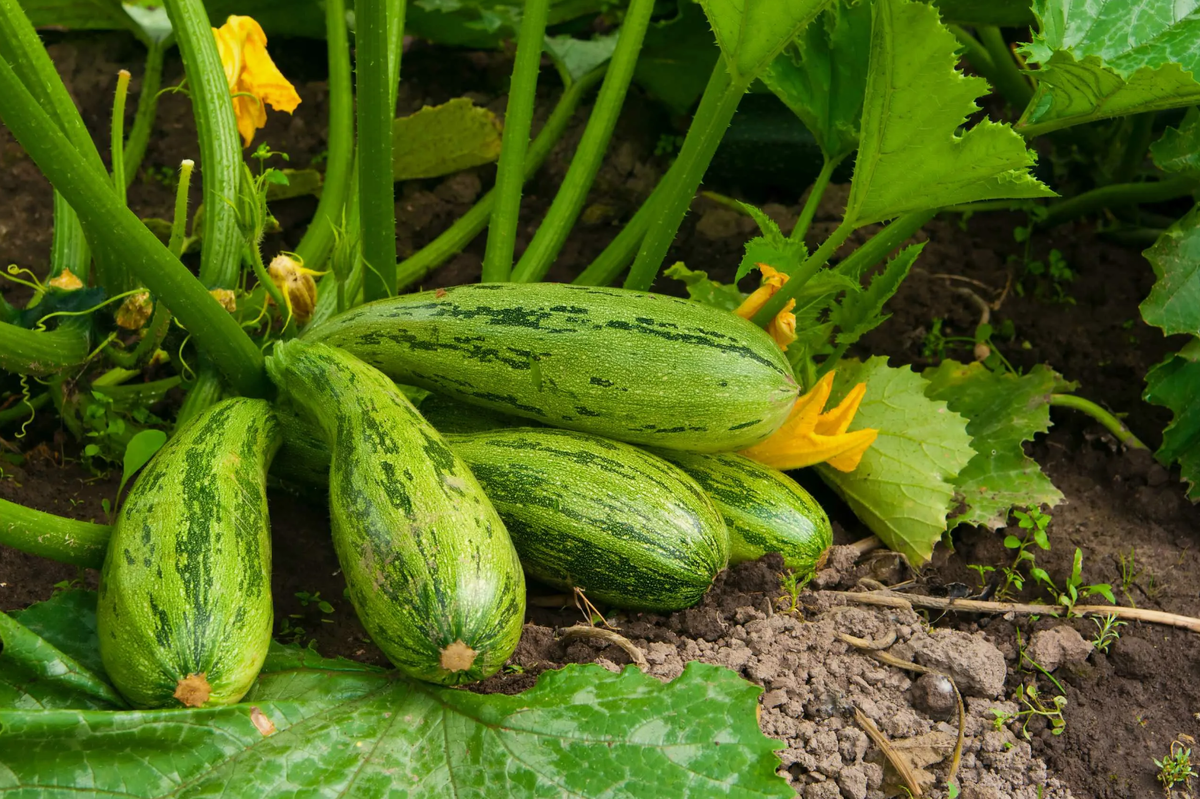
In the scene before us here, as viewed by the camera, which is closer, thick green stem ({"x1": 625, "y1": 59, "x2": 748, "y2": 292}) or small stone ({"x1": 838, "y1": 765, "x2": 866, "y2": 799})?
small stone ({"x1": 838, "y1": 765, "x2": 866, "y2": 799})

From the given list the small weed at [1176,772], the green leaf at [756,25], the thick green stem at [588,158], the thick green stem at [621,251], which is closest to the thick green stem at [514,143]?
the thick green stem at [588,158]

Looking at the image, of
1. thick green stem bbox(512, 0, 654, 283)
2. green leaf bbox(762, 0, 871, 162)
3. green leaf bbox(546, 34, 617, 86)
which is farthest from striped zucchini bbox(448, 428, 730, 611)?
green leaf bbox(546, 34, 617, 86)

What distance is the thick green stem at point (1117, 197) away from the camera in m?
2.72

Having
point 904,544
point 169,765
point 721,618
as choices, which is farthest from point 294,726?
point 904,544

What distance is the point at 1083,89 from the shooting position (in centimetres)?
184

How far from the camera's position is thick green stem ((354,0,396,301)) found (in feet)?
6.63

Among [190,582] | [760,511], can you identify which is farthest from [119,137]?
[760,511]

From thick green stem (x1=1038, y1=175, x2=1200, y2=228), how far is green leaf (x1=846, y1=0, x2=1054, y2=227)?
1.02 metres

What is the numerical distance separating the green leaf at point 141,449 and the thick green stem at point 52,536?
0.19 metres

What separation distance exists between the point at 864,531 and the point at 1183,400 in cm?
75

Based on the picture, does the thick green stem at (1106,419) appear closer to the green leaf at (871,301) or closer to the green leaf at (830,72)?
the green leaf at (871,301)

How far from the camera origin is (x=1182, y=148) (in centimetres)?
232

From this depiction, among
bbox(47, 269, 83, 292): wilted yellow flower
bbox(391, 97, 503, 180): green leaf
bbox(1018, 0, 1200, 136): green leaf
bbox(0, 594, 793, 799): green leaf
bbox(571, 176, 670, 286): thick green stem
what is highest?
bbox(1018, 0, 1200, 136): green leaf

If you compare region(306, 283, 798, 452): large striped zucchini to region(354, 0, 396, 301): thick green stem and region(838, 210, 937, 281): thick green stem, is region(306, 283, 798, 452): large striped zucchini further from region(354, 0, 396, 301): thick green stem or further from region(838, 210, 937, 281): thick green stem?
region(838, 210, 937, 281): thick green stem
